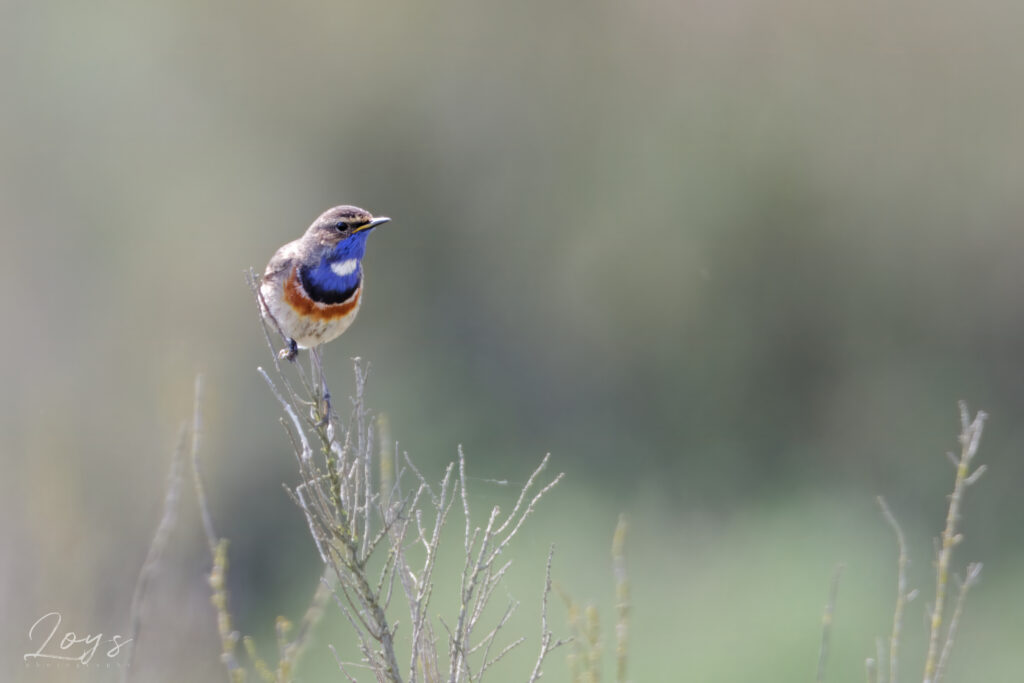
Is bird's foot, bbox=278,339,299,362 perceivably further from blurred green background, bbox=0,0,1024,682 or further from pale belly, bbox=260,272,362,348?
blurred green background, bbox=0,0,1024,682

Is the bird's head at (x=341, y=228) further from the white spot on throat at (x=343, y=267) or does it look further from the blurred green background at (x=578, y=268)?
the blurred green background at (x=578, y=268)

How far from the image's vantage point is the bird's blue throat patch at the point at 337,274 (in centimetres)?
518

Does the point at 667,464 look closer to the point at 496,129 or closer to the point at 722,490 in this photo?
the point at 722,490

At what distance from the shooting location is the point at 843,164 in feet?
37.7

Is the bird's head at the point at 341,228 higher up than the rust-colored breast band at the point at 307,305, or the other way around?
the bird's head at the point at 341,228

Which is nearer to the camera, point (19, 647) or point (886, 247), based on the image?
point (19, 647)

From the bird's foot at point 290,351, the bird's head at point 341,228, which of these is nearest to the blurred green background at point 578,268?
the bird's foot at point 290,351

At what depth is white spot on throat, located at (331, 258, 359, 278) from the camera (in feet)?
17.3

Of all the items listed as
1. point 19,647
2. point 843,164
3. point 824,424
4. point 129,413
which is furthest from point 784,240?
point 19,647

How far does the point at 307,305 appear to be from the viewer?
16.9 ft

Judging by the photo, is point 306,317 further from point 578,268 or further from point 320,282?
point 578,268

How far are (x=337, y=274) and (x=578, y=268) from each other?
7045 millimetres

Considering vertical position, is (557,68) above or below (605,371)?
above

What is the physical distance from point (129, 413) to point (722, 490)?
5.65 m
